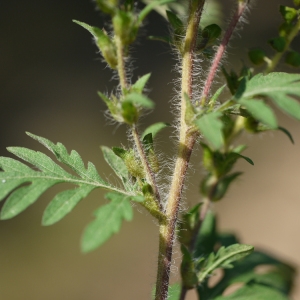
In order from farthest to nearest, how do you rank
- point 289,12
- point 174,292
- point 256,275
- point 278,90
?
point 256,275 → point 174,292 → point 289,12 → point 278,90

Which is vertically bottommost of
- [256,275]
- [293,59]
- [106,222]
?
[256,275]

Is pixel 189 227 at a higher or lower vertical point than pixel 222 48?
lower

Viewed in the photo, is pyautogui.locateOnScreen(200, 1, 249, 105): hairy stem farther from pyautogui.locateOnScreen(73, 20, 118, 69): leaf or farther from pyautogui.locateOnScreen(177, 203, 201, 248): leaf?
pyautogui.locateOnScreen(177, 203, 201, 248): leaf

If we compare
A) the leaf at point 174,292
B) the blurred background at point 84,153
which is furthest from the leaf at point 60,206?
the blurred background at point 84,153

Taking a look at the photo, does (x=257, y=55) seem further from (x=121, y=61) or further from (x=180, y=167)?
(x=121, y=61)

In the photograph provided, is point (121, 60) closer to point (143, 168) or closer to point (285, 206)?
point (143, 168)

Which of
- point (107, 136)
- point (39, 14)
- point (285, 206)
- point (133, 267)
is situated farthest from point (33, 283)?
point (39, 14)

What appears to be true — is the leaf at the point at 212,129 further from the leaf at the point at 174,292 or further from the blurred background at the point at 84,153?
the blurred background at the point at 84,153

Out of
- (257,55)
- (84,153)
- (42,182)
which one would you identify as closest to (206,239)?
(257,55)
